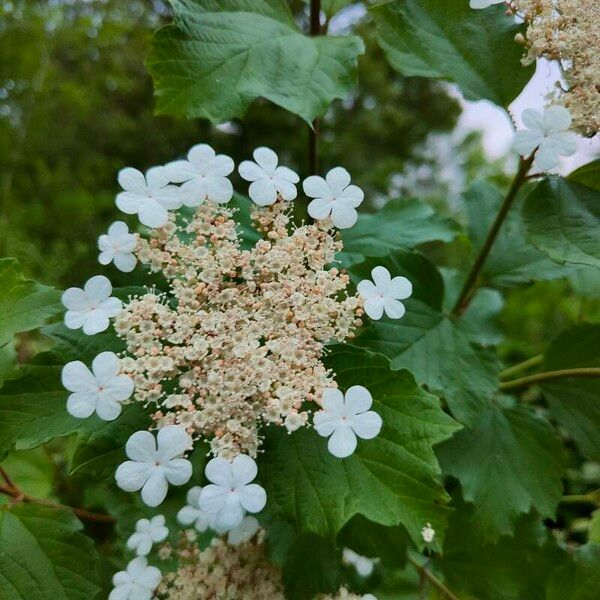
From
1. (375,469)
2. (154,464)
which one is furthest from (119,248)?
(375,469)

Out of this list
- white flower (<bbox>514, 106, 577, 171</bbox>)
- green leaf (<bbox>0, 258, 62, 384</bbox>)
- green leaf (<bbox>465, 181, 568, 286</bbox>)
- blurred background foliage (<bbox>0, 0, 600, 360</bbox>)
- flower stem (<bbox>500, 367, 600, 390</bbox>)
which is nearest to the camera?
white flower (<bbox>514, 106, 577, 171</bbox>)

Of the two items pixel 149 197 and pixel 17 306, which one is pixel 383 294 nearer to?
pixel 149 197

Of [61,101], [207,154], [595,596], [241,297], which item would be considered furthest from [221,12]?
[61,101]

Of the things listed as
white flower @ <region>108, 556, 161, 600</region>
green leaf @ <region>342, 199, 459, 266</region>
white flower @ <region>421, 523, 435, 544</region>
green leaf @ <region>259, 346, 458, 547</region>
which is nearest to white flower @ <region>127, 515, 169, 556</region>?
white flower @ <region>108, 556, 161, 600</region>

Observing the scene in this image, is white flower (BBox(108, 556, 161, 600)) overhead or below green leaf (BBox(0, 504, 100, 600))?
overhead

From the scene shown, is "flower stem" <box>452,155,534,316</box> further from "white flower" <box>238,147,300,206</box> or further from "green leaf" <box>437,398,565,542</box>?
"white flower" <box>238,147,300,206</box>

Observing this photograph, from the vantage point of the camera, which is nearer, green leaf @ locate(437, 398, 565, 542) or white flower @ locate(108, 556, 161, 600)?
white flower @ locate(108, 556, 161, 600)

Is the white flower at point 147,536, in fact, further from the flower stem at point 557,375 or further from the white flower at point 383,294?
the flower stem at point 557,375
